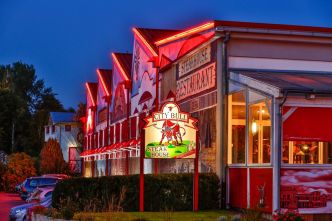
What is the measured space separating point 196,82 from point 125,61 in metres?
20.6

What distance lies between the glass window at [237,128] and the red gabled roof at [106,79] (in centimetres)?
2717

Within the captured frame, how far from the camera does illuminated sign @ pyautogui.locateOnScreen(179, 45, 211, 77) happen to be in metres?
23.8

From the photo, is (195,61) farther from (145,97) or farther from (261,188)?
(145,97)

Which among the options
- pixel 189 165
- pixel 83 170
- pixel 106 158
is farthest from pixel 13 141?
pixel 189 165

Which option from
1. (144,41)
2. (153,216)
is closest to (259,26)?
(153,216)

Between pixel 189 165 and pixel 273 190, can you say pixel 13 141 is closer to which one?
→ pixel 189 165

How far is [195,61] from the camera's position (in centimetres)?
2541

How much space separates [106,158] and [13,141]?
28.0m

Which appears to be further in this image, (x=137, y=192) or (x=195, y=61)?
(x=195, y=61)

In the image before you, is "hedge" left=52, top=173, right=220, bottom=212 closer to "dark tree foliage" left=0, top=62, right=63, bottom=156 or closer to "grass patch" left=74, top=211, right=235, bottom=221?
"grass patch" left=74, top=211, right=235, bottom=221

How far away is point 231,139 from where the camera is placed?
22.3 meters

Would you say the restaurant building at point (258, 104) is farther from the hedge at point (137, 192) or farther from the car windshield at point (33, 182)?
the car windshield at point (33, 182)

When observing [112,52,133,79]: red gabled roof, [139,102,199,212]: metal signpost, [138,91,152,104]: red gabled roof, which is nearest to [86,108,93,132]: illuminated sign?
[112,52,133,79]: red gabled roof

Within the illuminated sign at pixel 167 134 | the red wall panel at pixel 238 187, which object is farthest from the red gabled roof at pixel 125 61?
the illuminated sign at pixel 167 134
